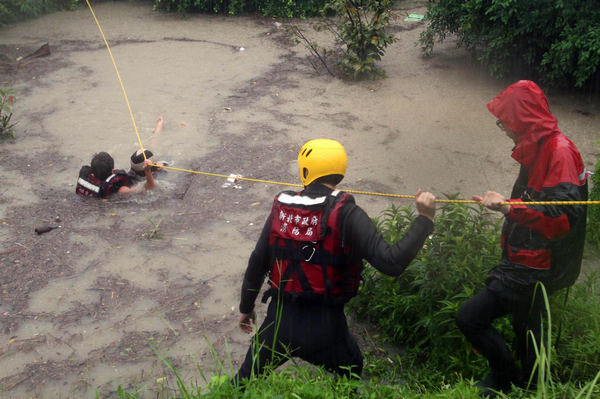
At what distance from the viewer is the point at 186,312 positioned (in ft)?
14.7

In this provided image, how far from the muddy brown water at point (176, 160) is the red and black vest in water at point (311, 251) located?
0.65 m

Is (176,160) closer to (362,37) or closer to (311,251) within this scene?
(362,37)

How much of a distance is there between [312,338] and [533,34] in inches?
263

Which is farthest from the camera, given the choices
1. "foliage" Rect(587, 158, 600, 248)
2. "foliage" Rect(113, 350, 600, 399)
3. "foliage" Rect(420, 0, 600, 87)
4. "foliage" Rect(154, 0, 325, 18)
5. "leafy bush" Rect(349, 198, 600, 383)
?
"foliage" Rect(154, 0, 325, 18)

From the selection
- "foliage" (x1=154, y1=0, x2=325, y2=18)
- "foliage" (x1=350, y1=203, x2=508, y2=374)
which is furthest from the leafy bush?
"foliage" (x1=154, y1=0, x2=325, y2=18)

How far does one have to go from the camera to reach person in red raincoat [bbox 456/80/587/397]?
2900mm

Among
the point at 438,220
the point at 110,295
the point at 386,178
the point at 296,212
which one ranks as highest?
the point at 296,212

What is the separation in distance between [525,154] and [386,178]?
10.9ft

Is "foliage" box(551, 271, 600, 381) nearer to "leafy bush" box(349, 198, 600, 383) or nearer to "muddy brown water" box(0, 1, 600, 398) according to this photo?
"leafy bush" box(349, 198, 600, 383)

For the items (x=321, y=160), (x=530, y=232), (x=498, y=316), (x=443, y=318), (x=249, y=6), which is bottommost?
(x=443, y=318)

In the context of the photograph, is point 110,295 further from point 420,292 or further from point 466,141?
point 466,141

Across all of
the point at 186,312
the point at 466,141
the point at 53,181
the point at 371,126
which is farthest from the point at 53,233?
the point at 466,141

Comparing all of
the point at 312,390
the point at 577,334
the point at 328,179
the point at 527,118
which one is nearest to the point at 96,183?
the point at 328,179

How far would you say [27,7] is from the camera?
11898 mm
